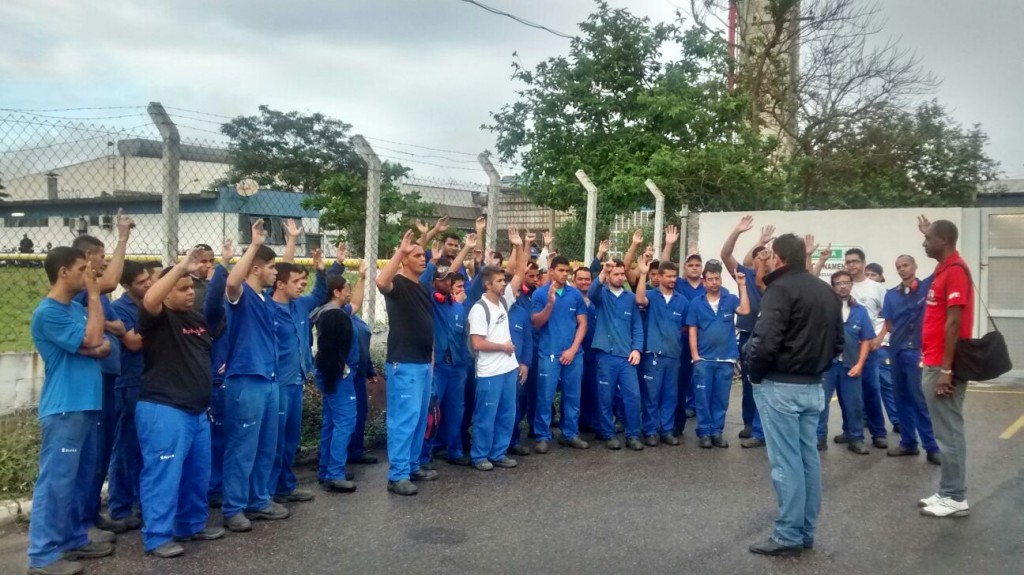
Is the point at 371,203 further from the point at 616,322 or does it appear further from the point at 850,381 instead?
the point at 850,381

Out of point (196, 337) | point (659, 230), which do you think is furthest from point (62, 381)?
point (659, 230)

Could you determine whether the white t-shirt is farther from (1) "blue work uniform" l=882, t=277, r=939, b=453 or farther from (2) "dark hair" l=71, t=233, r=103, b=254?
(1) "blue work uniform" l=882, t=277, r=939, b=453

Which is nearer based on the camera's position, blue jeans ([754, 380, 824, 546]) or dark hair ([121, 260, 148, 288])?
blue jeans ([754, 380, 824, 546])

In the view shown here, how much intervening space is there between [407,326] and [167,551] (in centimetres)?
232

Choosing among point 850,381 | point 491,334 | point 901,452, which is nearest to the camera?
point 491,334

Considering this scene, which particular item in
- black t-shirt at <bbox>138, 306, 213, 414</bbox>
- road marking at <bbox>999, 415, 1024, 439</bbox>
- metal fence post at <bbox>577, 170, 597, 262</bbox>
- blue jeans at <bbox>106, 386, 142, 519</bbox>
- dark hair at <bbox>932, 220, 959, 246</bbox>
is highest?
metal fence post at <bbox>577, 170, 597, 262</bbox>

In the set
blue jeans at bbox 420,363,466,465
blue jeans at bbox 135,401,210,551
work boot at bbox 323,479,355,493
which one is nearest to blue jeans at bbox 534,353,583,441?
blue jeans at bbox 420,363,466,465

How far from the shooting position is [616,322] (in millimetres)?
8156

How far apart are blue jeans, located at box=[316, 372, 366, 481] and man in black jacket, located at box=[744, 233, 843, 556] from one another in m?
3.15

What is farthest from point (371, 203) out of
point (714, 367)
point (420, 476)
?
point (714, 367)

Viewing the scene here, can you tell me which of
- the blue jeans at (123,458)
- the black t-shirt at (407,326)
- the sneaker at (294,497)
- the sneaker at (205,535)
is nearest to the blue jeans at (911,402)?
the black t-shirt at (407,326)

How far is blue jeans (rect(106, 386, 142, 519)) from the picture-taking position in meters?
5.54

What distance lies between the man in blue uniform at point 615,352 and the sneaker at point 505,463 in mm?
1201

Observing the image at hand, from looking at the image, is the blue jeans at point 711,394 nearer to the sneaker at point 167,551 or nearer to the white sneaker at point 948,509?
the white sneaker at point 948,509
